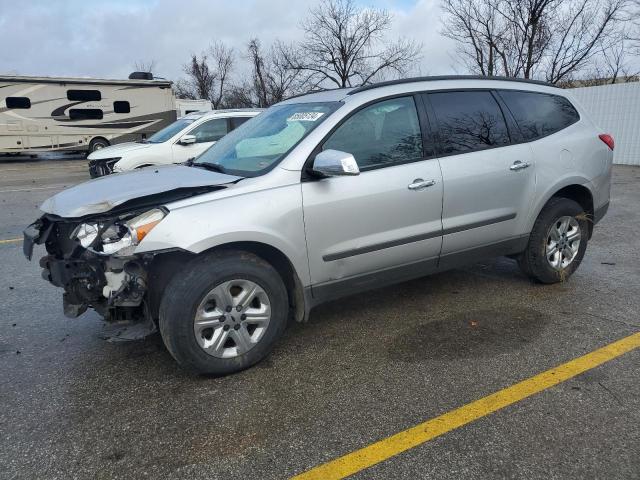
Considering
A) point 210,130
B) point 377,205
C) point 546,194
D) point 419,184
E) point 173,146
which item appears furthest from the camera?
point 210,130

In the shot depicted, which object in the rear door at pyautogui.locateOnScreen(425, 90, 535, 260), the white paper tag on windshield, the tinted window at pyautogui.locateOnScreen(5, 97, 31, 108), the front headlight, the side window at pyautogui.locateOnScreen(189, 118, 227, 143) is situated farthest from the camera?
the tinted window at pyautogui.locateOnScreen(5, 97, 31, 108)

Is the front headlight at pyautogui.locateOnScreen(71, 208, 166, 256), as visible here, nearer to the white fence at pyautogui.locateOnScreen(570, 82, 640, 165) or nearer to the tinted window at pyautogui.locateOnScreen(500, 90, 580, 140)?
the tinted window at pyautogui.locateOnScreen(500, 90, 580, 140)

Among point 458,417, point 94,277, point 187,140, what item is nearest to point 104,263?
point 94,277

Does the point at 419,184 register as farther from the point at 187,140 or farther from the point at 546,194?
the point at 187,140

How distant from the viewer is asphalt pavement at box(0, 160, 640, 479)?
241cm

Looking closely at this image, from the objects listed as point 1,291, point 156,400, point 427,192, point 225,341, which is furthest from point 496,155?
point 1,291

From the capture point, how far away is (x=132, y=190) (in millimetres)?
3219

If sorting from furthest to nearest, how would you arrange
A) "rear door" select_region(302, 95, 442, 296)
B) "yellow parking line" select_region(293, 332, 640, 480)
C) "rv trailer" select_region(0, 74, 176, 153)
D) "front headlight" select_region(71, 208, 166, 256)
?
"rv trailer" select_region(0, 74, 176, 153)
"rear door" select_region(302, 95, 442, 296)
"front headlight" select_region(71, 208, 166, 256)
"yellow parking line" select_region(293, 332, 640, 480)

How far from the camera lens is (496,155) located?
4109mm

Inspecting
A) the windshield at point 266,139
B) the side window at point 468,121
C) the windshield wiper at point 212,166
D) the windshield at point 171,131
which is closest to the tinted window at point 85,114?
the windshield at point 171,131

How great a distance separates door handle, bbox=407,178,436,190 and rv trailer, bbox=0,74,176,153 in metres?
20.0

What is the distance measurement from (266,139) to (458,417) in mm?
2361

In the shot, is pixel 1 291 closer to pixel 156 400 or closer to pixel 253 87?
pixel 156 400

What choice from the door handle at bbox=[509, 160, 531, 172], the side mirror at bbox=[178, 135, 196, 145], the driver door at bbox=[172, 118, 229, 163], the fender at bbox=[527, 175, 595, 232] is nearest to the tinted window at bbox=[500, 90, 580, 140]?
the door handle at bbox=[509, 160, 531, 172]
